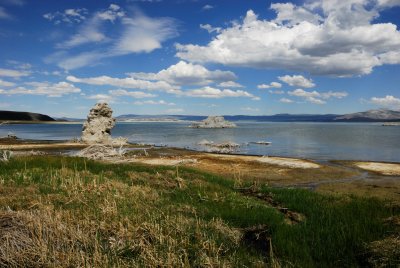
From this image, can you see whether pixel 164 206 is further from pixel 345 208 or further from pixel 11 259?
pixel 345 208

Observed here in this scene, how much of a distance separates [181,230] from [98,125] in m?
82.6

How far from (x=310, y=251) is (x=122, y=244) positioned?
13.1ft

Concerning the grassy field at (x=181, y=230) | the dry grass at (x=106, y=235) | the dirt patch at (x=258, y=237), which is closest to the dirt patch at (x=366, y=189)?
the grassy field at (x=181, y=230)

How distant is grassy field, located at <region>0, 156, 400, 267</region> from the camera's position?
653 cm

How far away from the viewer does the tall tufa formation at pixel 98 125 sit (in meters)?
85.0

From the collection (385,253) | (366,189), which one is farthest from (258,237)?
(366,189)

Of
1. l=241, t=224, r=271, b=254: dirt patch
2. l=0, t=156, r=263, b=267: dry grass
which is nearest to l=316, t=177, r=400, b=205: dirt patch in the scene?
l=241, t=224, r=271, b=254: dirt patch

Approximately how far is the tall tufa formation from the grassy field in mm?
73747

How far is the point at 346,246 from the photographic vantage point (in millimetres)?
7496

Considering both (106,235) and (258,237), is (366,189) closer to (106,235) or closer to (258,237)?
(258,237)

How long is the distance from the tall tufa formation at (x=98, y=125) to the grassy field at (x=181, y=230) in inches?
2903

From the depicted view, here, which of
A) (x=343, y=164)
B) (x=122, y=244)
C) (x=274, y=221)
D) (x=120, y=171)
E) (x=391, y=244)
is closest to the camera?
(x=391, y=244)

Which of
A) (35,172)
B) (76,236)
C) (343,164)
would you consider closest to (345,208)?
(76,236)

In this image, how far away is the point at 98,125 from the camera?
86.6 metres
